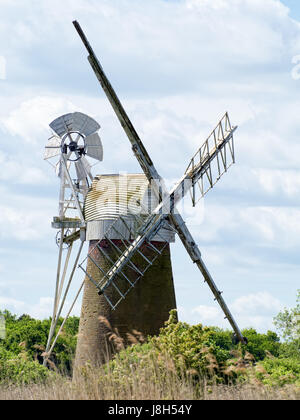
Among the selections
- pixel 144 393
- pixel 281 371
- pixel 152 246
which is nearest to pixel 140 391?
pixel 144 393

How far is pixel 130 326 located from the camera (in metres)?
27.8

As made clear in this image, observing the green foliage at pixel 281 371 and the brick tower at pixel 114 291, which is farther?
the brick tower at pixel 114 291

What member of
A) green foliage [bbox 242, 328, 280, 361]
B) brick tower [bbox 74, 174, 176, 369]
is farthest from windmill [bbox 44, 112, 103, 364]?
green foliage [bbox 242, 328, 280, 361]

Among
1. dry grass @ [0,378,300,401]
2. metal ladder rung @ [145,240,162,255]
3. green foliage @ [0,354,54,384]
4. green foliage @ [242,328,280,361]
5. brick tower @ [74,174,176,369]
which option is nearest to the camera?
dry grass @ [0,378,300,401]

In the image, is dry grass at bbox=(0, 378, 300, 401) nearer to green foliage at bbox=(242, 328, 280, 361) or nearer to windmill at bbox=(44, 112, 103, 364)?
windmill at bbox=(44, 112, 103, 364)

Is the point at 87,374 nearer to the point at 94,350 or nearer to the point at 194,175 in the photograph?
the point at 94,350

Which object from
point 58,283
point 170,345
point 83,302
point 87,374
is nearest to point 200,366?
point 170,345

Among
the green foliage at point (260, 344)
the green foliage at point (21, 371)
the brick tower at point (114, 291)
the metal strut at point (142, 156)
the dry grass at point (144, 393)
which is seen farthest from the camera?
the green foliage at point (260, 344)

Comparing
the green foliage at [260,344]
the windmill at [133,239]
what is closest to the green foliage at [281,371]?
the windmill at [133,239]

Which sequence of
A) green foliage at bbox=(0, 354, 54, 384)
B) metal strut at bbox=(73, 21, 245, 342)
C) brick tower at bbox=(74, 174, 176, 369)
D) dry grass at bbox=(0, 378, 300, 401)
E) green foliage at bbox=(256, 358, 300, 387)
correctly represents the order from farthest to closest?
metal strut at bbox=(73, 21, 245, 342), brick tower at bbox=(74, 174, 176, 369), green foliage at bbox=(0, 354, 54, 384), green foliage at bbox=(256, 358, 300, 387), dry grass at bbox=(0, 378, 300, 401)

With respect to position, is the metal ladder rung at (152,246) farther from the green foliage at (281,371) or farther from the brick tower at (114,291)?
the green foliage at (281,371)

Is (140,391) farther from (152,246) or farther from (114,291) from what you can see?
(114,291)
